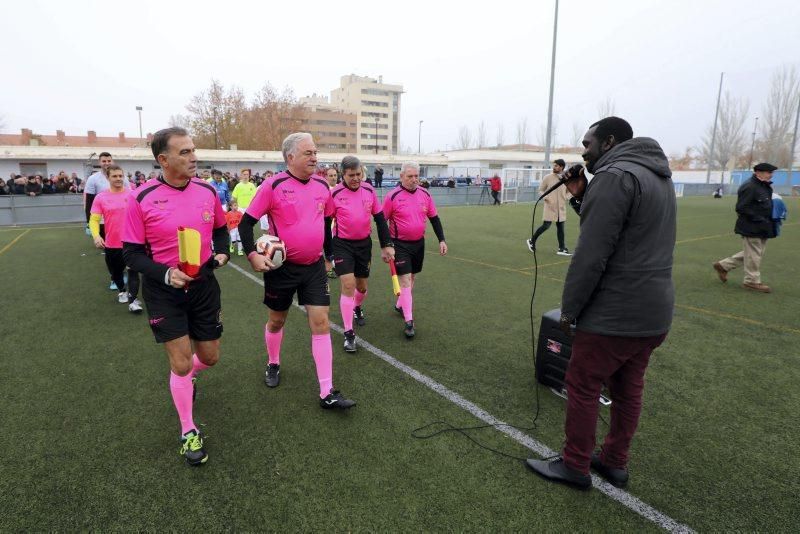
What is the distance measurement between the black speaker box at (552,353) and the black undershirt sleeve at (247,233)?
2.54 m

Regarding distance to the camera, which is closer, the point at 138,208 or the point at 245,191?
the point at 138,208

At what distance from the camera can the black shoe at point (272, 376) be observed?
4.02 meters

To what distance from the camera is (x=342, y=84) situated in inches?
5059

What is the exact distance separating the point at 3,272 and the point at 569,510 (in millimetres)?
10860

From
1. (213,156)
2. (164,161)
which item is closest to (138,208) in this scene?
(164,161)

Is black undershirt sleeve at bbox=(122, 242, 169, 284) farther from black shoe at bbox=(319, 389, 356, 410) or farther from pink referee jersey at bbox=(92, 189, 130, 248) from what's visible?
pink referee jersey at bbox=(92, 189, 130, 248)

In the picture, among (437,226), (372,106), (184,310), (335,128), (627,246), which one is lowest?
(184,310)

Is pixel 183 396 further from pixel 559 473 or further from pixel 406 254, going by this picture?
pixel 406 254

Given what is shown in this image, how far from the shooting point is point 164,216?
9.29 feet

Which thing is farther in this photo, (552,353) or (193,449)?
(552,353)

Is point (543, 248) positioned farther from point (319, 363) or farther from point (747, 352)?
point (319, 363)

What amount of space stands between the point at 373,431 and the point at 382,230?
209cm

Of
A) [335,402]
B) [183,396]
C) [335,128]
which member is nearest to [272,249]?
[183,396]

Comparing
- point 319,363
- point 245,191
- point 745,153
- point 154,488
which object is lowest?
point 154,488
